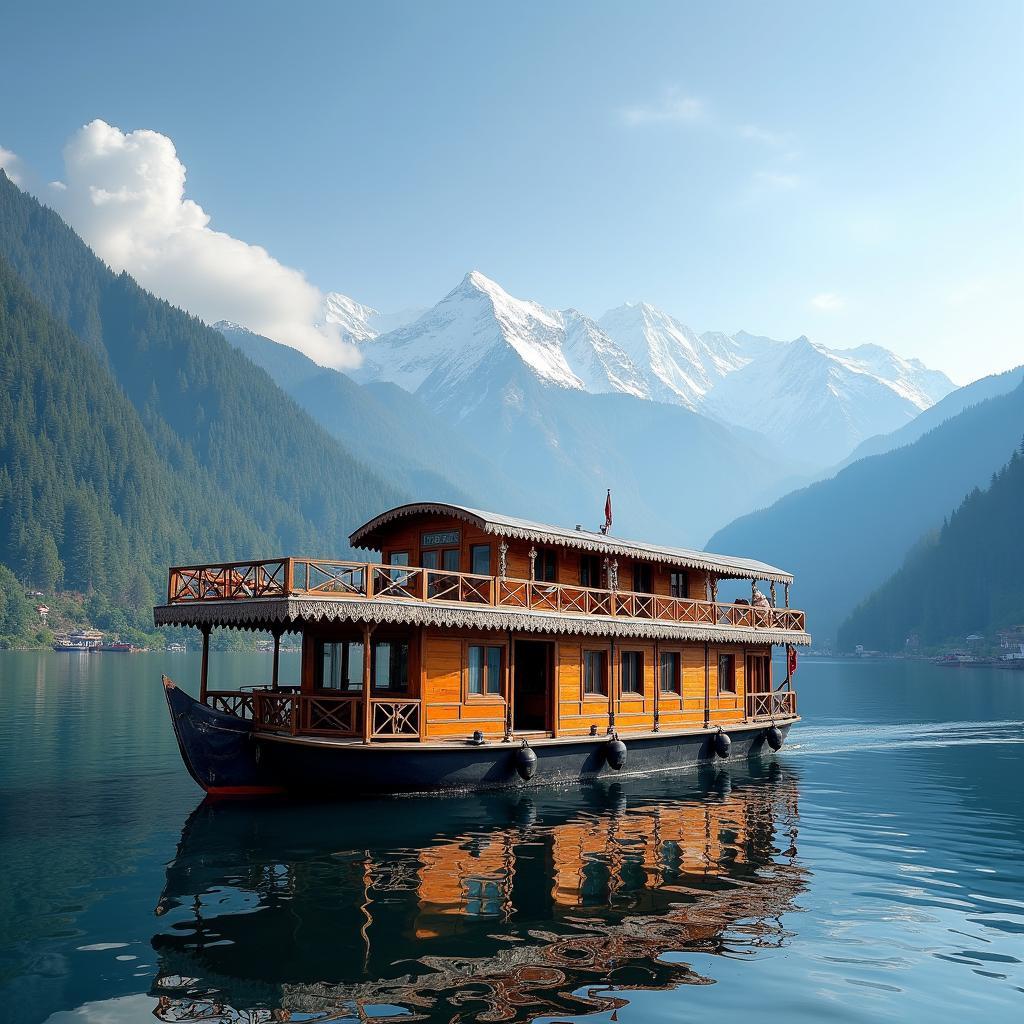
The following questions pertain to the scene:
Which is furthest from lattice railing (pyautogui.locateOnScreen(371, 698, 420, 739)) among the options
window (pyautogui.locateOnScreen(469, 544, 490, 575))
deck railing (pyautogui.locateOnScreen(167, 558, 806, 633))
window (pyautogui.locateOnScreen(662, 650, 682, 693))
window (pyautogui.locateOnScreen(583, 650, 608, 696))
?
window (pyautogui.locateOnScreen(662, 650, 682, 693))

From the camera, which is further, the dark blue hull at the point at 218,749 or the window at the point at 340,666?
the window at the point at 340,666

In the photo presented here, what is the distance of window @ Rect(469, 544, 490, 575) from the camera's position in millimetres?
27938

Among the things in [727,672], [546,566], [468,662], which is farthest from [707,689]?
[468,662]

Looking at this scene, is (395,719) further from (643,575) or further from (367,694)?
(643,575)

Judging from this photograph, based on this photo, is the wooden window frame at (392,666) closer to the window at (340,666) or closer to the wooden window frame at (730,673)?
the window at (340,666)

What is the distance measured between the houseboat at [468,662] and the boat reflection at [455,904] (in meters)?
1.33

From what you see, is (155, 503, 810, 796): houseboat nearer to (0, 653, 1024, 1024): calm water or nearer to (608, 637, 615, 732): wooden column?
(608, 637, 615, 732): wooden column

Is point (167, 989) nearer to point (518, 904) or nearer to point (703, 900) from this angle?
point (518, 904)

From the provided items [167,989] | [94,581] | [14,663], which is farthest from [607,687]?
[94,581]

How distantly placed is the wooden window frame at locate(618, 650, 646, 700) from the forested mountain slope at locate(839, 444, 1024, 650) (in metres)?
133

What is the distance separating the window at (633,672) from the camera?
30922mm

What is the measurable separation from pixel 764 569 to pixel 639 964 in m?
25.1

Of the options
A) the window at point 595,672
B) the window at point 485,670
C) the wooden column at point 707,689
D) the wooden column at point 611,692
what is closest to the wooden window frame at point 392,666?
the window at point 485,670

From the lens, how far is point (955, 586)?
164m
